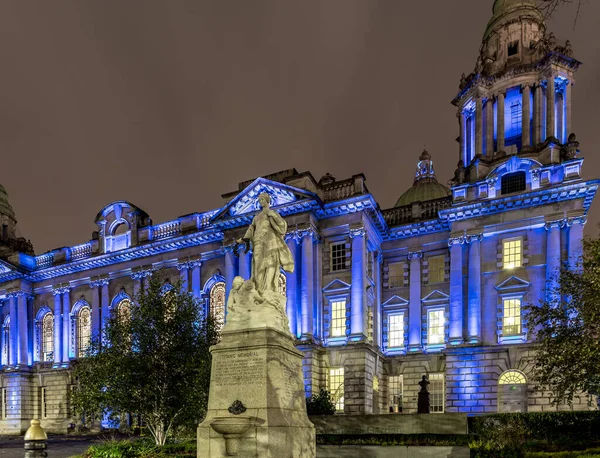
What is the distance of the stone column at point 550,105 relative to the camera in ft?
112

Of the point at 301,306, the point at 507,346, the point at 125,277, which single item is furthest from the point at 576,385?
the point at 125,277

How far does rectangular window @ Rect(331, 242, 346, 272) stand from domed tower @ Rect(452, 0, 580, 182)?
10774 mm

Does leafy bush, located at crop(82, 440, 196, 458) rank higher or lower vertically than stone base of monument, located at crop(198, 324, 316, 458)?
lower

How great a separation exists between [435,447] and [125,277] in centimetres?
3442

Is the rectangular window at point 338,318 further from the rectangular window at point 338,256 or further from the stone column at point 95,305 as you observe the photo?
the stone column at point 95,305

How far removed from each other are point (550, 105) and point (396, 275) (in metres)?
16.3

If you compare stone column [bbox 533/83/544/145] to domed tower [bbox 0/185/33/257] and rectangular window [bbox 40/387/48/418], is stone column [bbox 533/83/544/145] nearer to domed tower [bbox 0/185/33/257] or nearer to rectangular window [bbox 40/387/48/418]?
rectangular window [bbox 40/387/48/418]

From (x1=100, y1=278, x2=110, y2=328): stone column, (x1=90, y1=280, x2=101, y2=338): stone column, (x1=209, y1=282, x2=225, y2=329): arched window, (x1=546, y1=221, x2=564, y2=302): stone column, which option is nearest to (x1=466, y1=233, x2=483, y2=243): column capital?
(x1=546, y1=221, x2=564, y2=302): stone column

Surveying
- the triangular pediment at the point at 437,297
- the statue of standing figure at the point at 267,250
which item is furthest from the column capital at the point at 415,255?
the statue of standing figure at the point at 267,250

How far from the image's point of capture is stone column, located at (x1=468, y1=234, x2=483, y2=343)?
104ft

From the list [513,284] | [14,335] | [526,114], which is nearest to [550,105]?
[526,114]

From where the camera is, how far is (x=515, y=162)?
32.7 metres

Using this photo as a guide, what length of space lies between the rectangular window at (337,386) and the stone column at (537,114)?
2118cm

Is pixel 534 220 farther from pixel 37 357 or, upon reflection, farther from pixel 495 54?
pixel 37 357
